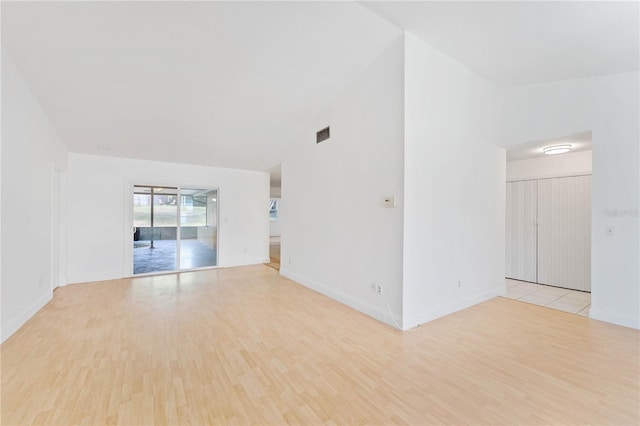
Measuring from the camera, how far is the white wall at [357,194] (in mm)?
3115

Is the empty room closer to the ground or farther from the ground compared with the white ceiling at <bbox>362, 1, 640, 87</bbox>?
closer to the ground

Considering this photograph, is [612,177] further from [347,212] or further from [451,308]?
[347,212]

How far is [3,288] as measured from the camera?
2.63 metres

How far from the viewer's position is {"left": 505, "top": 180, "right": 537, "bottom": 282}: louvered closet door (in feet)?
16.3

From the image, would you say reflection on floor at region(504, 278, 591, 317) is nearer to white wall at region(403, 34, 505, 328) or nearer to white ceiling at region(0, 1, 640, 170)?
white wall at region(403, 34, 505, 328)

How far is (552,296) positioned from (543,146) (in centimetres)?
237

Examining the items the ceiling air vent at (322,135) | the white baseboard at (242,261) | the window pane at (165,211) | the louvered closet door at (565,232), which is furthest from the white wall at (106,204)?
the louvered closet door at (565,232)

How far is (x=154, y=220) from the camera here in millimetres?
5820

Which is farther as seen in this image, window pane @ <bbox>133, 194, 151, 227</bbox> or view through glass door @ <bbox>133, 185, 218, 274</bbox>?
view through glass door @ <bbox>133, 185, 218, 274</bbox>

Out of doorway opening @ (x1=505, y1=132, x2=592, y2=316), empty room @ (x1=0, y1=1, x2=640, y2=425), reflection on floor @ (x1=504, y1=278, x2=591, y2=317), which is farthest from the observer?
doorway opening @ (x1=505, y1=132, x2=592, y2=316)

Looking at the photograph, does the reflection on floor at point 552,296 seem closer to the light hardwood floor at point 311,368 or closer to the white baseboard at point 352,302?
the light hardwood floor at point 311,368

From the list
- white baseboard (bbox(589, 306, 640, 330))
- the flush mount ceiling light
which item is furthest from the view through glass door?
white baseboard (bbox(589, 306, 640, 330))

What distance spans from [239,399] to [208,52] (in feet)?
11.2

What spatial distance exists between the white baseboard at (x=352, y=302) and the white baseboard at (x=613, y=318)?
2.54 meters
